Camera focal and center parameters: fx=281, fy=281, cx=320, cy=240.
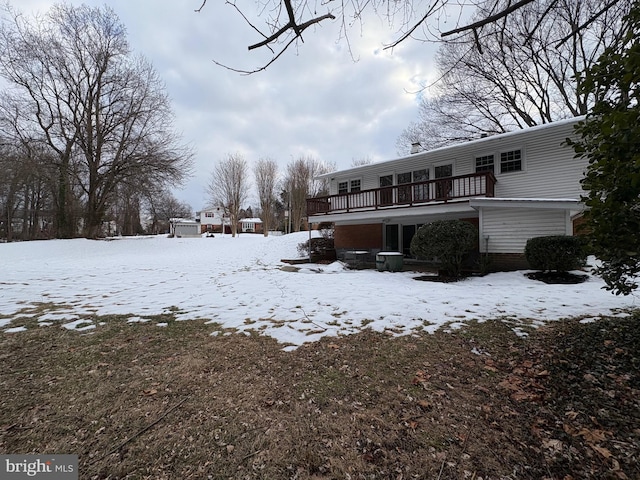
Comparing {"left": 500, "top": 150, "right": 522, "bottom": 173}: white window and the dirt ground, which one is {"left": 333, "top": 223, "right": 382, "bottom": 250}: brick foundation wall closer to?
{"left": 500, "top": 150, "right": 522, "bottom": 173}: white window

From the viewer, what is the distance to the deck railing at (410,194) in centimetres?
1136

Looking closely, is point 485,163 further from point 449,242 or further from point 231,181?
point 231,181

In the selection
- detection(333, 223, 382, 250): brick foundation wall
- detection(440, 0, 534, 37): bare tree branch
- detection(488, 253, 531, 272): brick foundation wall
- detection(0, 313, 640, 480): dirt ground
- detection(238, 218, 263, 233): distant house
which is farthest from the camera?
detection(238, 218, 263, 233): distant house

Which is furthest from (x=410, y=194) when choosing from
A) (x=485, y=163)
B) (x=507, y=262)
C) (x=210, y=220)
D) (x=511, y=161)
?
(x=210, y=220)

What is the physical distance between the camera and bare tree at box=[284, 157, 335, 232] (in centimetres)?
3550

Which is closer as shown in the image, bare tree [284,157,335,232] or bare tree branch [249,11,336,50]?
bare tree branch [249,11,336,50]

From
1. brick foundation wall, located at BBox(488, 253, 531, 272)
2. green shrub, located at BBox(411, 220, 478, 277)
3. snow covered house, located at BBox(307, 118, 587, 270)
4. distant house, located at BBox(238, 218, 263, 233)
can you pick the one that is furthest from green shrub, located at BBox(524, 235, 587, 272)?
distant house, located at BBox(238, 218, 263, 233)

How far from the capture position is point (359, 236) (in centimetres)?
1580

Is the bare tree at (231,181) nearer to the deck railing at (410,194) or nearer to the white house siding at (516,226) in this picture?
the deck railing at (410,194)

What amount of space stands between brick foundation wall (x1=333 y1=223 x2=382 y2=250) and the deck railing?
1.60 metres

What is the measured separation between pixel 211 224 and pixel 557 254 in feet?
187

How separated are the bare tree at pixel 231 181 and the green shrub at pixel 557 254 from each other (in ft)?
99.7

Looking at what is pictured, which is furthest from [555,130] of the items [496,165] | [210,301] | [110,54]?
[110,54]

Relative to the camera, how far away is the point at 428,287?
771 centimetres
